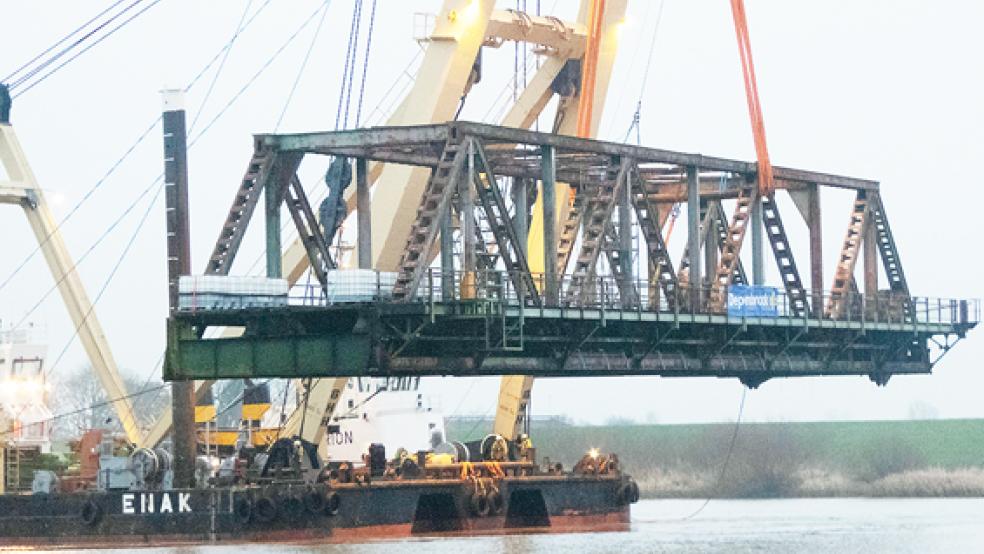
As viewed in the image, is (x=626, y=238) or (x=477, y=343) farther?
(x=626, y=238)

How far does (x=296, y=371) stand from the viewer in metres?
66.2

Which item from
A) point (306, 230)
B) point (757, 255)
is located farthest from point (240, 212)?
point (757, 255)

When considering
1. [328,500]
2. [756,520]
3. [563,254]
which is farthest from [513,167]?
[756,520]

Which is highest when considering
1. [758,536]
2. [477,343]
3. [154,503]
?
[477,343]

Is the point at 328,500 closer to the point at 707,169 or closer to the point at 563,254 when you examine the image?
the point at 563,254

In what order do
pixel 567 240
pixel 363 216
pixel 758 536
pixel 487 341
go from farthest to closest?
pixel 758 536 < pixel 567 240 < pixel 363 216 < pixel 487 341

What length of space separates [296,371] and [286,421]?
2930 cm

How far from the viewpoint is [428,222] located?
6581cm

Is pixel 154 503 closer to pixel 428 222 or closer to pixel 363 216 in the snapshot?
pixel 363 216

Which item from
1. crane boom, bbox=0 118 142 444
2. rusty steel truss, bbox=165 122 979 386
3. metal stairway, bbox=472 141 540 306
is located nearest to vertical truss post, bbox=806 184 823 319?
rusty steel truss, bbox=165 122 979 386

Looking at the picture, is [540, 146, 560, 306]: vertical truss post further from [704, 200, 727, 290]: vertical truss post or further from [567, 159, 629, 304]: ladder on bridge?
[704, 200, 727, 290]: vertical truss post

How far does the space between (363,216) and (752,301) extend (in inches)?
551

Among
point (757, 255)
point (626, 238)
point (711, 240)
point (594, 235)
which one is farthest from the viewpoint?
point (711, 240)

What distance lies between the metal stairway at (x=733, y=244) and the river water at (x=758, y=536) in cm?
811
